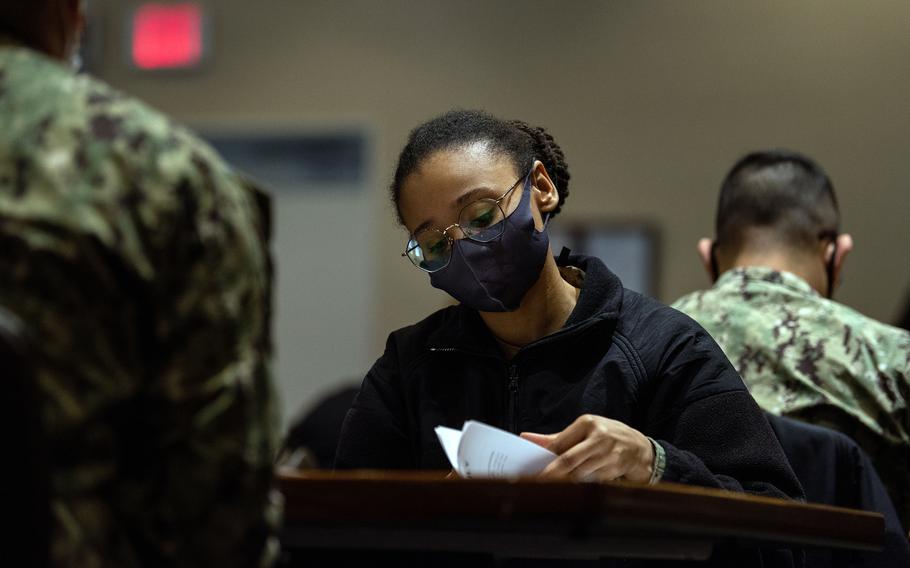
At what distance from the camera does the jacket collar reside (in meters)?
2.12

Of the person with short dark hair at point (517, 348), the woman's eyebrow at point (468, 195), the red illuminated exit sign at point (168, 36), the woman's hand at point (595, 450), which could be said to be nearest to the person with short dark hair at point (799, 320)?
the person with short dark hair at point (517, 348)

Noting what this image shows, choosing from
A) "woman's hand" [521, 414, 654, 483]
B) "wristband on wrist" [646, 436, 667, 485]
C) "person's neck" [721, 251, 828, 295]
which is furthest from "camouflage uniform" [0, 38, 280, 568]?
"person's neck" [721, 251, 828, 295]

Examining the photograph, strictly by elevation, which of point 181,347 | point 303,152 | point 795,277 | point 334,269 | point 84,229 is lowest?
point 334,269

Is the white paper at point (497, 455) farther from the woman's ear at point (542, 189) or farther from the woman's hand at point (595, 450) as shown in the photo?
the woman's ear at point (542, 189)

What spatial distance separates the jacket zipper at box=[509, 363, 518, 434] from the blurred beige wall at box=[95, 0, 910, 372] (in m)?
3.51

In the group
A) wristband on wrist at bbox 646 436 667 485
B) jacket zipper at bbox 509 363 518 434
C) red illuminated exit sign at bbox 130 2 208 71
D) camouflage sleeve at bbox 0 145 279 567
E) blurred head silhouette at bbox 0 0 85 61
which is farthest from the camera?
red illuminated exit sign at bbox 130 2 208 71

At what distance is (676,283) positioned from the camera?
19.6 ft

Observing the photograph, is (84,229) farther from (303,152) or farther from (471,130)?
(303,152)

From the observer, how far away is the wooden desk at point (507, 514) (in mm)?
1375

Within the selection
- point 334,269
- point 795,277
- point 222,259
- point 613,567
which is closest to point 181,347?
point 222,259

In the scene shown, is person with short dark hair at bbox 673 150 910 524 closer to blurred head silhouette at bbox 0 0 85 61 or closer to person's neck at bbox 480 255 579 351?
person's neck at bbox 480 255 579 351

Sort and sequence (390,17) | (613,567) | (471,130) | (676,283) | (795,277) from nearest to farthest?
(613,567), (471,130), (795,277), (676,283), (390,17)

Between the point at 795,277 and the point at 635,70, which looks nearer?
the point at 795,277

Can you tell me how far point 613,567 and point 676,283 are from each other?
4.07 meters
